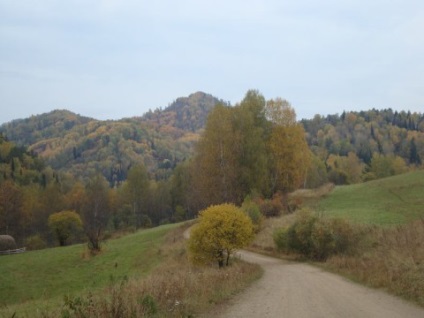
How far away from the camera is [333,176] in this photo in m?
114

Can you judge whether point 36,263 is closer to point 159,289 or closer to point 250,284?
point 250,284

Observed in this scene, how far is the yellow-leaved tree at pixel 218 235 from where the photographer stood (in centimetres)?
2383

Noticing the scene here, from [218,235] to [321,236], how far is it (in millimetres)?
9283

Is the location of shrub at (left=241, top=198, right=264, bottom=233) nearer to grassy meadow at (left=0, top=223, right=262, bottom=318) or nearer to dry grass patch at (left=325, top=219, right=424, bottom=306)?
grassy meadow at (left=0, top=223, right=262, bottom=318)

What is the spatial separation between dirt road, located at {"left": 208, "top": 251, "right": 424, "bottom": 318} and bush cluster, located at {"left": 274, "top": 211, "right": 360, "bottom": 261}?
31.9 feet

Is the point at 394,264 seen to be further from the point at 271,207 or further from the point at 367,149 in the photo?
the point at 367,149

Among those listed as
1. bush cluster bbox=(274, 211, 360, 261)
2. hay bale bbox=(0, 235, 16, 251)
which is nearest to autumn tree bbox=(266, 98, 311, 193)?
bush cluster bbox=(274, 211, 360, 261)

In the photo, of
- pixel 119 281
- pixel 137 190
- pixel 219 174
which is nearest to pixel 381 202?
pixel 219 174

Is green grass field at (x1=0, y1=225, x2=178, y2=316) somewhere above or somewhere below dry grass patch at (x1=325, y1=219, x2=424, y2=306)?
below

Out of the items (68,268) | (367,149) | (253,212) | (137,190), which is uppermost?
(367,149)

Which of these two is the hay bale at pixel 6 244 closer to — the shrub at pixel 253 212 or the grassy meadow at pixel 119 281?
the grassy meadow at pixel 119 281

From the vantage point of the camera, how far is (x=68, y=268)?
4166cm

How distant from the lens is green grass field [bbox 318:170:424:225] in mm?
37641

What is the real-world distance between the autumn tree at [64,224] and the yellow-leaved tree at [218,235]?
132 ft
